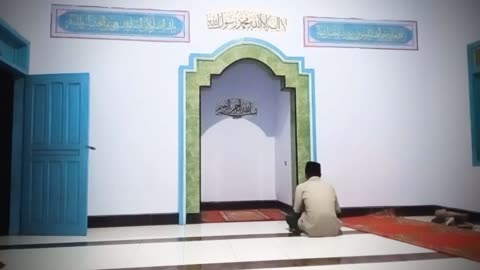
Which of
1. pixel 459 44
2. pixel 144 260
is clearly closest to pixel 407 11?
pixel 459 44

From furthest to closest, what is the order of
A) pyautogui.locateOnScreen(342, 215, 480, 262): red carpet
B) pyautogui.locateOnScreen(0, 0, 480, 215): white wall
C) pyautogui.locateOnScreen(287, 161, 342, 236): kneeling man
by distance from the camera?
pyautogui.locateOnScreen(0, 0, 480, 215): white wall → pyautogui.locateOnScreen(287, 161, 342, 236): kneeling man → pyautogui.locateOnScreen(342, 215, 480, 262): red carpet

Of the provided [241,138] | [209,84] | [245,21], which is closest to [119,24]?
[209,84]

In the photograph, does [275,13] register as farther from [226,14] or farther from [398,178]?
[398,178]

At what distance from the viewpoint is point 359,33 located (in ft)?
17.0

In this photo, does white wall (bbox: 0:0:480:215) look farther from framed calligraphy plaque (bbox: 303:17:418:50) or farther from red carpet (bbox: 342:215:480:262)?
red carpet (bbox: 342:215:480:262)

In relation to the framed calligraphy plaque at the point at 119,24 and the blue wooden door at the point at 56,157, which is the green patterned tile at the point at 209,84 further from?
the blue wooden door at the point at 56,157

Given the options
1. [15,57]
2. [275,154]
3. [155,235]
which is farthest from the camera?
[275,154]

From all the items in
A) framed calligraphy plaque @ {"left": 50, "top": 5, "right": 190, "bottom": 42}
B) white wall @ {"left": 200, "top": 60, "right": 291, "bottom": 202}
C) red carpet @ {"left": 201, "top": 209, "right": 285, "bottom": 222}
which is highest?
framed calligraphy plaque @ {"left": 50, "top": 5, "right": 190, "bottom": 42}

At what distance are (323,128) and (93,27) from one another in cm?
327

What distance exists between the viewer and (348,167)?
16.4 feet

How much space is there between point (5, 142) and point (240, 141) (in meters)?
3.58

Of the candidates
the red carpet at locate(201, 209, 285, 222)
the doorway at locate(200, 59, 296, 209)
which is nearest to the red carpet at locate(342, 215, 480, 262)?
the red carpet at locate(201, 209, 285, 222)

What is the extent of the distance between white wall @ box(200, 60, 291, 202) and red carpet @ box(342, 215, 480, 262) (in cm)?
209

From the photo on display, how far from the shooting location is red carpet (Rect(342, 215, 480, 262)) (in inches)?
114
